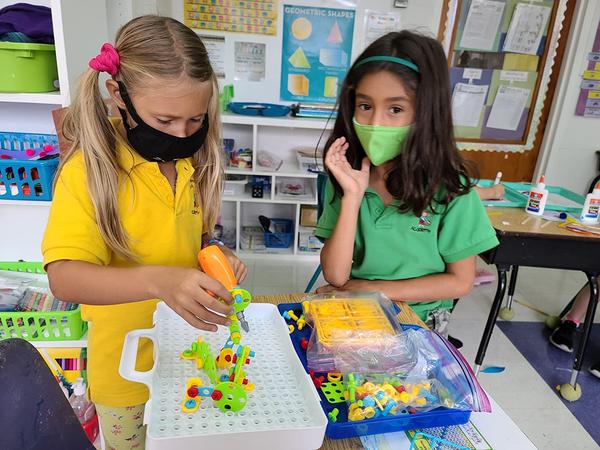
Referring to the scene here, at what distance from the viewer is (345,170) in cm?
108

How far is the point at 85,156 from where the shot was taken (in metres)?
0.78

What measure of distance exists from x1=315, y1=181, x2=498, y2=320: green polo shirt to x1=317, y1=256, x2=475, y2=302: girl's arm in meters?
0.03

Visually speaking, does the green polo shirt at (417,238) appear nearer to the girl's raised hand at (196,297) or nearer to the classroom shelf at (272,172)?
the girl's raised hand at (196,297)

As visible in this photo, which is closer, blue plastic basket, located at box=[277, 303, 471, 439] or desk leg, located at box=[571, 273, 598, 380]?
blue plastic basket, located at box=[277, 303, 471, 439]

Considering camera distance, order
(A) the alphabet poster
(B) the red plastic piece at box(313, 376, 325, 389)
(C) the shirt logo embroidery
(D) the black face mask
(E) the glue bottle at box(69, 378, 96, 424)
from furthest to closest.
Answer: (A) the alphabet poster, (E) the glue bottle at box(69, 378, 96, 424), (C) the shirt logo embroidery, (D) the black face mask, (B) the red plastic piece at box(313, 376, 325, 389)

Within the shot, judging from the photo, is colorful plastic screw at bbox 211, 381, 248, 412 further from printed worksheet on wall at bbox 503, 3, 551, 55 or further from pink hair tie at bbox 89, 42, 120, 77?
printed worksheet on wall at bbox 503, 3, 551, 55

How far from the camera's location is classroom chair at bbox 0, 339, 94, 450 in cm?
47

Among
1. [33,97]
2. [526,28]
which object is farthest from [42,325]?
[526,28]

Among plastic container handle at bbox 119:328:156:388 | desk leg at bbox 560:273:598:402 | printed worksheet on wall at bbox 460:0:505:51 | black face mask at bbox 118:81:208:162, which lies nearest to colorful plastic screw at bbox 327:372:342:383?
plastic container handle at bbox 119:328:156:388

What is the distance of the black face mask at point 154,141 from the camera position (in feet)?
2.61

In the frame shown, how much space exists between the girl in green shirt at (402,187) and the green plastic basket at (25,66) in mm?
906

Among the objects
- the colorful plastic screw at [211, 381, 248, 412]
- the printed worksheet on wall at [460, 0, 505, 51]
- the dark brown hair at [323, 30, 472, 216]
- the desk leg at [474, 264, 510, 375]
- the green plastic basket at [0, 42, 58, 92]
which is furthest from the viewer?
the printed worksheet on wall at [460, 0, 505, 51]

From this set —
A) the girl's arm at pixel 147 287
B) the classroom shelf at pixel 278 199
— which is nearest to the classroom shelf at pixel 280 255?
the classroom shelf at pixel 278 199

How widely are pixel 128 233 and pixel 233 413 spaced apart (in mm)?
438
